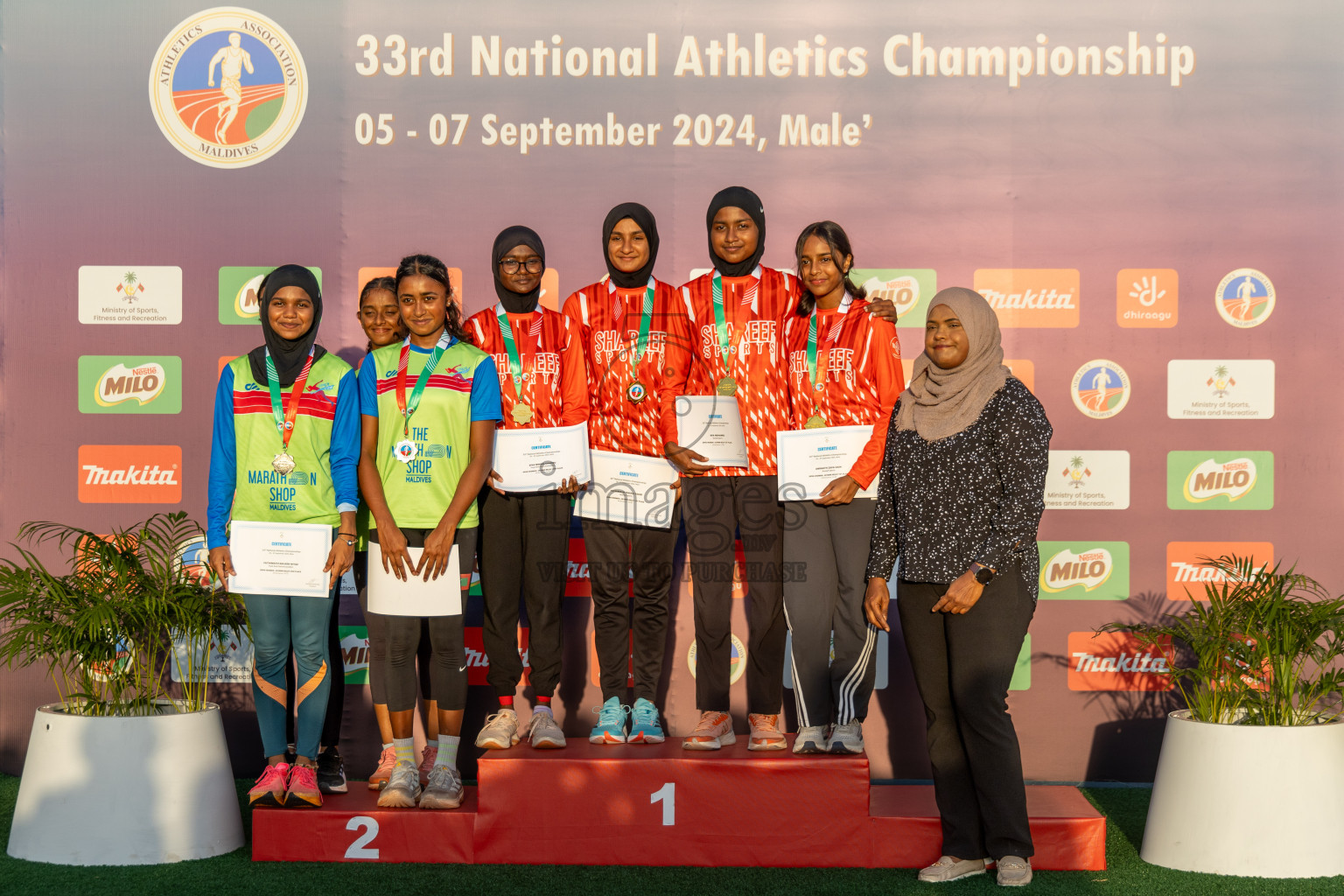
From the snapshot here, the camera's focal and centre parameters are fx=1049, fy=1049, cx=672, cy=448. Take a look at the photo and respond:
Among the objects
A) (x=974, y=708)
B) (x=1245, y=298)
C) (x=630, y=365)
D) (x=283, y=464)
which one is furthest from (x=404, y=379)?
(x=1245, y=298)

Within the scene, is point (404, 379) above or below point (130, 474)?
above

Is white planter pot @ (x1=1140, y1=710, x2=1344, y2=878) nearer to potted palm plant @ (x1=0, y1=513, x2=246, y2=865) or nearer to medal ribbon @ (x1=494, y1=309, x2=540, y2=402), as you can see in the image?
medal ribbon @ (x1=494, y1=309, x2=540, y2=402)

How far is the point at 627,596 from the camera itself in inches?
135

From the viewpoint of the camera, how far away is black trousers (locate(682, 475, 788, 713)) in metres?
3.31

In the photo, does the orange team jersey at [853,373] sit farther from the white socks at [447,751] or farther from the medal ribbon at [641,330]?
the white socks at [447,751]

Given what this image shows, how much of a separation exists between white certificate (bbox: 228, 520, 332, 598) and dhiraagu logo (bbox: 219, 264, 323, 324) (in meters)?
1.38

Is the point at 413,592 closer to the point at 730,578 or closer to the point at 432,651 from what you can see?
the point at 432,651

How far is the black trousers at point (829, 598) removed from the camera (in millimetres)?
3227

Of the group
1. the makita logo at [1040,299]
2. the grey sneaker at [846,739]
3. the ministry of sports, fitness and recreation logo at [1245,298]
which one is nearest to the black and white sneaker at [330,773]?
the grey sneaker at [846,739]

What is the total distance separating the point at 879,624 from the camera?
3.07 m

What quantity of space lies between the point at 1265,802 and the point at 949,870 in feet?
3.14

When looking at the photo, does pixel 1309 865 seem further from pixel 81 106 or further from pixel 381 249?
pixel 81 106

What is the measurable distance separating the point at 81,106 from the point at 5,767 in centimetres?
269

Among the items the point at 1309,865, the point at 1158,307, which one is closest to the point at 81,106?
the point at 1158,307
